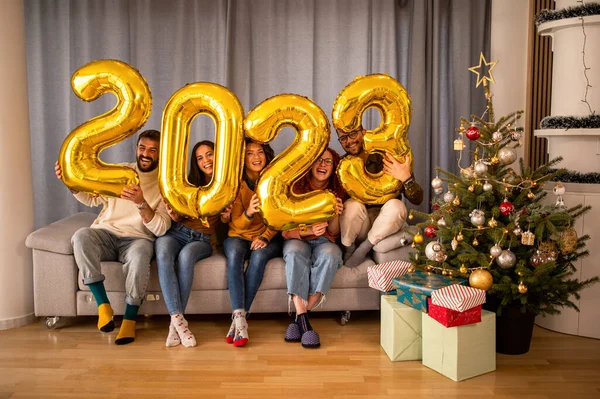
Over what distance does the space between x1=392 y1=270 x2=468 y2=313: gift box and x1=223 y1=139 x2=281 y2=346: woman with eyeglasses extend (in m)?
0.73

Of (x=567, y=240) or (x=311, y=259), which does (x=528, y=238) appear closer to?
(x=567, y=240)

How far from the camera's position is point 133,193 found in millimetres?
3180

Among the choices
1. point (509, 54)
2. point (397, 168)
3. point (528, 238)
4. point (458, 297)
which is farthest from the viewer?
point (509, 54)

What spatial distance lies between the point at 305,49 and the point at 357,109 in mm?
1280

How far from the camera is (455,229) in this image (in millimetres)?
3004

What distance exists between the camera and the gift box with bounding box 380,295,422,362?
2.95 m

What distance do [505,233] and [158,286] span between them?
1.76 meters

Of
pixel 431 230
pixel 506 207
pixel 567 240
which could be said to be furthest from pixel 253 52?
pixel 567 240

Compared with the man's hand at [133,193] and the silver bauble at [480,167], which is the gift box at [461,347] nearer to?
the silver bauble at [480,167]

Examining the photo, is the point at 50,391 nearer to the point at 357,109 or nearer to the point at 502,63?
the point at 357,109

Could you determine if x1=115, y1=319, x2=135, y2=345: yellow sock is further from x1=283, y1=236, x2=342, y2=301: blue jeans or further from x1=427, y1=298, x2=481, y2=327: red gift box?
x1=427, y1=298, x2=481, y2=327: red gift box

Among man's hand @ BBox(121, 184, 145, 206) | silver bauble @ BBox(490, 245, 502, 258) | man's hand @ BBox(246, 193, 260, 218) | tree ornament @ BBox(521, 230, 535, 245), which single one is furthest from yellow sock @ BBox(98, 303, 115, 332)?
tree ornament @ BBox(521, 230, 535, 245)

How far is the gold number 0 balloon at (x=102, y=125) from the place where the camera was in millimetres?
3025

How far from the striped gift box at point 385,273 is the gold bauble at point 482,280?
397mm
